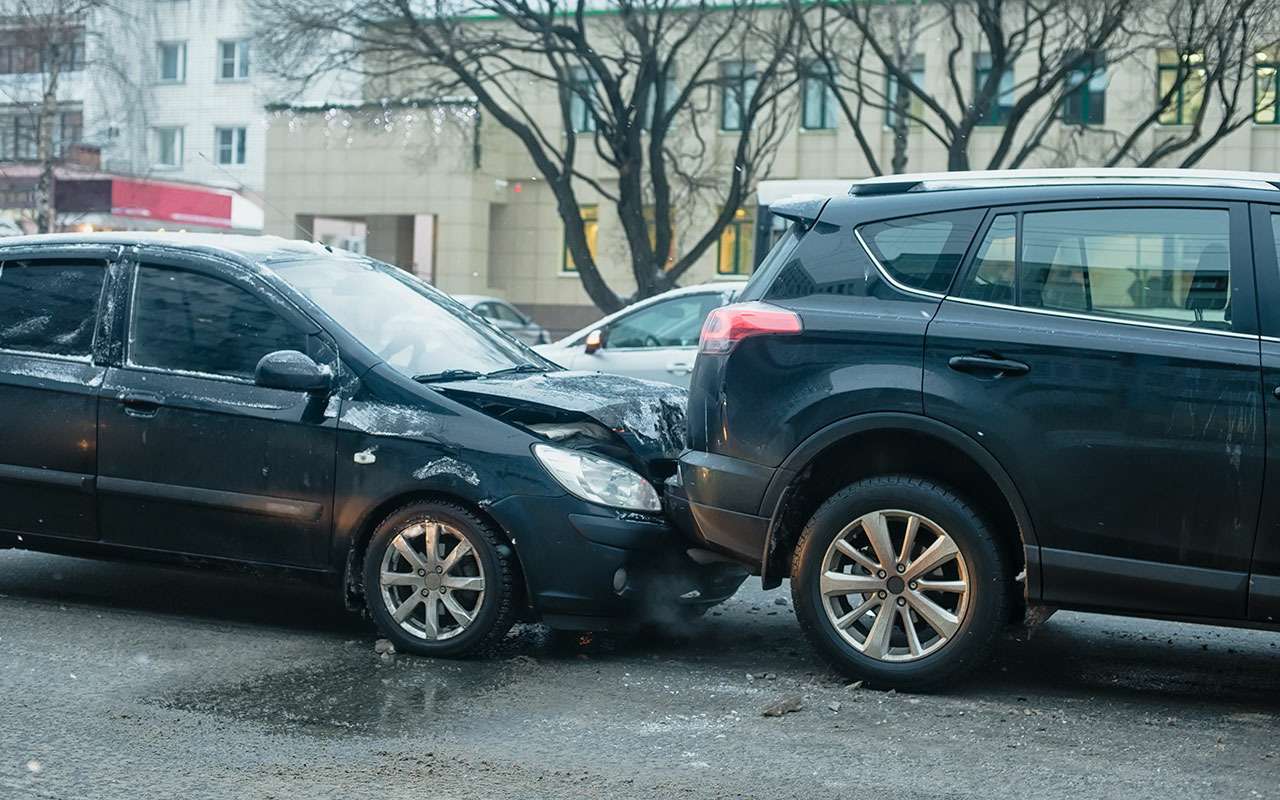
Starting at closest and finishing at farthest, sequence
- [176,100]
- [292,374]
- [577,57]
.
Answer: [292,374], [577,57], [176,100]

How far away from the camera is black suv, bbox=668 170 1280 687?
530 cm

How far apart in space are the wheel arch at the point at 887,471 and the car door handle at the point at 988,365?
213 millimetres

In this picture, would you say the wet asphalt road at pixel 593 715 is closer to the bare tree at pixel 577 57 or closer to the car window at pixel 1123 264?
the car window at pixel 1123 264

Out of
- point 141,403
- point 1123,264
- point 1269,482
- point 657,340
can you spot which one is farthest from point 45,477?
point 657,340

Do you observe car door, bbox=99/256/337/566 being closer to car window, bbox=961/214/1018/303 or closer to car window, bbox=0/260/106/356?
car window, bbox=0/260/106/356

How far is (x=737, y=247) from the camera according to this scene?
4353cm

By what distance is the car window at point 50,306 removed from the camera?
6.94 m

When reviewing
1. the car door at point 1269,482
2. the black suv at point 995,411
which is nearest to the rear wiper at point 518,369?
the black suv at point 995,411

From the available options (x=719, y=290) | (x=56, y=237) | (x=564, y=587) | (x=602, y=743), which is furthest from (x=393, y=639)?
(x=719, y=290)

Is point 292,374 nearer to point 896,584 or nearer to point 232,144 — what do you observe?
point 896,584

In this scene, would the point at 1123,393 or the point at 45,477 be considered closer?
the point at 1123,393

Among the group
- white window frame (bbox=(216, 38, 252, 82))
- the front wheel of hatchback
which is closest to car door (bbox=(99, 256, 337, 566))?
the front wheel of hatchback

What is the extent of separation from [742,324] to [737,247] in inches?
1493

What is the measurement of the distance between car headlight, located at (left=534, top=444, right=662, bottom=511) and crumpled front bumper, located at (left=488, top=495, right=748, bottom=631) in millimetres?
56
